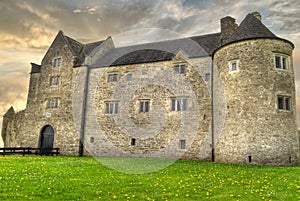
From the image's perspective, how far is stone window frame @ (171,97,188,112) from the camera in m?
26.2

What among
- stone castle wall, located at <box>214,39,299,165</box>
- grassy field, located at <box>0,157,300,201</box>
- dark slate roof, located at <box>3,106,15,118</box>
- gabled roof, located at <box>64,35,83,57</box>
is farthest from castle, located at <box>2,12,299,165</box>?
grassy field, located at <box>0,157,300,201</box>

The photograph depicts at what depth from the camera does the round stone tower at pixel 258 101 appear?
64.5ft

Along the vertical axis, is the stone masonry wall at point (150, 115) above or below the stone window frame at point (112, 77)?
below

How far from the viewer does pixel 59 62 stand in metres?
33.7

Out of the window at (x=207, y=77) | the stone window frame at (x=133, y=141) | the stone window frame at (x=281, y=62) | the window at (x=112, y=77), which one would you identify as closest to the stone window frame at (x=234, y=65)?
the stone window frame at (x=281, y=62)

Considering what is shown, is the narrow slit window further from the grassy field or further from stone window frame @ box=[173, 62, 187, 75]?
the grassy field

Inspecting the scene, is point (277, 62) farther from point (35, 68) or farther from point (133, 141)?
point (35, 68)

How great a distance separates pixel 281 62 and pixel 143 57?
1451cm

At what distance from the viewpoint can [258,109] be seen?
2014cm

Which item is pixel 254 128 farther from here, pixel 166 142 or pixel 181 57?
pixel 181 57

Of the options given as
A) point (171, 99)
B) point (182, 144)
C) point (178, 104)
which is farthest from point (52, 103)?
point (182, 144)

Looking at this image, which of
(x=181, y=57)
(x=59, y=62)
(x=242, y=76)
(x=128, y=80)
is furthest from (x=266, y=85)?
(x=59, y=62)

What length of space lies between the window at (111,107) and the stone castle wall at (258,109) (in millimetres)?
12620

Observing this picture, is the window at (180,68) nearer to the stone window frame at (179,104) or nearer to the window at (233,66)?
the stone window frame at (179,104)
